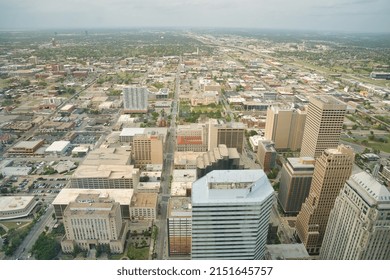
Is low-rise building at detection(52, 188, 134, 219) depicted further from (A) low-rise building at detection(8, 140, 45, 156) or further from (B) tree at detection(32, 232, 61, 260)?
(A) low-rise building at detection(8, 140, 45, 156)

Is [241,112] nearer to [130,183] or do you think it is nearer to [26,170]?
[130,183]

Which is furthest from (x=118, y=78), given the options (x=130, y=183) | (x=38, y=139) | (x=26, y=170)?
(x=130, y=183)

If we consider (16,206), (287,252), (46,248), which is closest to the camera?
(287,252)

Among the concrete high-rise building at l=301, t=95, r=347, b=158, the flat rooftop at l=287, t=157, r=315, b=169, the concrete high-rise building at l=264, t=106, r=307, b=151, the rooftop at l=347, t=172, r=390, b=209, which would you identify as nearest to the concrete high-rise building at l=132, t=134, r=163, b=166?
the concrete high-rise building at l=264, t=106, r=307, b=151

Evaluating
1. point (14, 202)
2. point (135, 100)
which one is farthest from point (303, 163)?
point (135, 100)

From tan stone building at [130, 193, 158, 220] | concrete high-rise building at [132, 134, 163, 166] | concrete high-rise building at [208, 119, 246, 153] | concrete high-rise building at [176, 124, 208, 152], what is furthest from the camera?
concrete high-rise building at [176, 124, 208, 152]

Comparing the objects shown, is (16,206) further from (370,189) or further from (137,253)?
(370,189)
